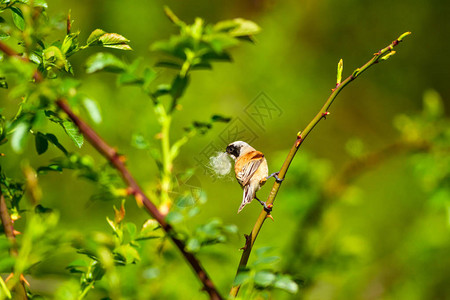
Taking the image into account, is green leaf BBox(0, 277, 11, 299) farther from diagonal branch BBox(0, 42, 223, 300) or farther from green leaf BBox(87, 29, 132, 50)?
green leaf BBox(87, 29, 132, 50)

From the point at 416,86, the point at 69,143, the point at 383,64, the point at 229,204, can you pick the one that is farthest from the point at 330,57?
the point at 69,143

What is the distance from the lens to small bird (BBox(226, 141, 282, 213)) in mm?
619

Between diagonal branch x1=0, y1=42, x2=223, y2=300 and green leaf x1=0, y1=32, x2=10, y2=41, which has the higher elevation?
green leaf x1=0, y1=32, x2=10, y2=41

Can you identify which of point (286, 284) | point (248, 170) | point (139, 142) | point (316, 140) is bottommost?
point (286, 284)

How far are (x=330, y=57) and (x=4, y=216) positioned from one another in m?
2.41

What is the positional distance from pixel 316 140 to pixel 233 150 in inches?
86.5

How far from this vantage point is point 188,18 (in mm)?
2461

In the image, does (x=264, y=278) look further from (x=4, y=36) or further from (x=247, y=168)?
(x=4, y=36)

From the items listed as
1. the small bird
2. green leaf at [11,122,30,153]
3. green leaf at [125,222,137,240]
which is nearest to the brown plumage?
the small bird

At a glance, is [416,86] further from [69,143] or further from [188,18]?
[69,143]

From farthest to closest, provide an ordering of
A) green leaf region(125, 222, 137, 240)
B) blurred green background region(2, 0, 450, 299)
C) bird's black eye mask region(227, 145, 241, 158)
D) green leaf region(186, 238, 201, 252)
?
1. blurred green background region(2, 0, 450, 299)
2. bird's black eye mask region(227, 145, 241, 158)
3. green leaf region(125, 222, 137, 240)
4. green leaf region(186, 238, 201, 252)

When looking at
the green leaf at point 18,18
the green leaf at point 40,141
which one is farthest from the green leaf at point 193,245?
the green leaf at point 18,18

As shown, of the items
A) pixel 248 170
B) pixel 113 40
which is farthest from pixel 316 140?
pixel 113 40

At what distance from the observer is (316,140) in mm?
2756
